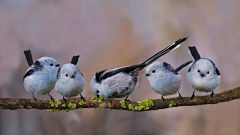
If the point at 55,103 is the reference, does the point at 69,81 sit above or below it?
above

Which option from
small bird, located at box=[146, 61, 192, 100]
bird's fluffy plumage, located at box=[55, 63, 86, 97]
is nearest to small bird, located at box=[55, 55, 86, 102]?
bird's fluffy plumage, located at box=[55, 63, 86, 97]

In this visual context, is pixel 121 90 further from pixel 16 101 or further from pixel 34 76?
pixel 16 101

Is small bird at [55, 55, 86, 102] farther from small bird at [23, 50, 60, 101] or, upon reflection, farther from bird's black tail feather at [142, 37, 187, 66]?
bird's black tail feather at [142, 37, 187, 66]

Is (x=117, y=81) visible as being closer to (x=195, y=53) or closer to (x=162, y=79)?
(x=162, y=79)

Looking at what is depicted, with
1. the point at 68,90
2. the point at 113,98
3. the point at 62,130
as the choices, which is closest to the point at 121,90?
the point at 113,98

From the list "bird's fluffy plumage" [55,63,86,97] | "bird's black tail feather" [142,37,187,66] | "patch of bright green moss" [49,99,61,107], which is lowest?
"patch of bright green moss" [49,99,61,107]

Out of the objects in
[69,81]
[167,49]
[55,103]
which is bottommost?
[55,103]

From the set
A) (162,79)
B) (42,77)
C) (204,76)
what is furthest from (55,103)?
(204,76)

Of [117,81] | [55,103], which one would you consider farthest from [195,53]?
[55,103]

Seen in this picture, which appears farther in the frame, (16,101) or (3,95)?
(3,95)

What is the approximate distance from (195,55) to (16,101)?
2.84ft

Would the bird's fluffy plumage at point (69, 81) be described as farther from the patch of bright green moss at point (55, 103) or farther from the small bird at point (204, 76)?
the small bird at point (204, 76)

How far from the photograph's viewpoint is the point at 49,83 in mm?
845

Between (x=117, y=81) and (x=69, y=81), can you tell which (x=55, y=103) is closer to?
(x=69, y=81)
